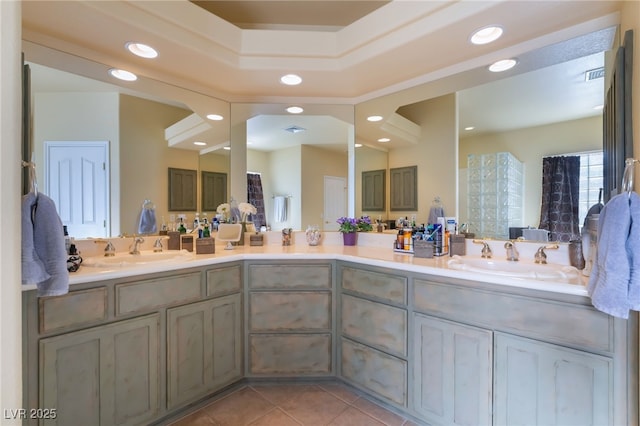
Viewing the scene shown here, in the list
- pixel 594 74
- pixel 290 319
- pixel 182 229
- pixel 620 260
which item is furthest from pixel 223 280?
pixel 594 74

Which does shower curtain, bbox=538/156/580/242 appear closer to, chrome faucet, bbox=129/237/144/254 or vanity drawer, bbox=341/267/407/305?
vanity drawer, bbox=341/267/407/305

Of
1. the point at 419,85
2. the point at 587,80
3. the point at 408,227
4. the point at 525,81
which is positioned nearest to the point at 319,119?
the point at 419,85

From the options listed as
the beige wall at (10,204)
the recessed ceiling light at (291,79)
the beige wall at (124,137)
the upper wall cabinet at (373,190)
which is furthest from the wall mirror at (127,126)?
the beige wall at (10,204)

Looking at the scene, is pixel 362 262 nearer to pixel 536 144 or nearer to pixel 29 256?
pixel 536 144

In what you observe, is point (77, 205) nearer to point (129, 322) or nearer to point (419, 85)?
point (129, 322)

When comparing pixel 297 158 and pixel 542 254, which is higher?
pixel 297 158

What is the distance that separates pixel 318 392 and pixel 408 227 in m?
1.36

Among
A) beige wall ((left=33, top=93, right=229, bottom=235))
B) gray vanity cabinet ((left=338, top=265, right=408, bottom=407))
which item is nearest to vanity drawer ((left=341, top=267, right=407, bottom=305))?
gray vanity cabinet ((left=338, top=265, right=408, bottom=407))

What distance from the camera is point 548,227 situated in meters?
1.75

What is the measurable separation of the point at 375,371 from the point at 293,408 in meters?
0.57

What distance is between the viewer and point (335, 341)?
2.07m

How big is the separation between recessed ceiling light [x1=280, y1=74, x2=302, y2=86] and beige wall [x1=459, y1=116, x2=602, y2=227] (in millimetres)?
1310

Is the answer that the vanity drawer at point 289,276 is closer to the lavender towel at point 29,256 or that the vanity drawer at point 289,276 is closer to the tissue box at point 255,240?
the tissue box at point 255,240

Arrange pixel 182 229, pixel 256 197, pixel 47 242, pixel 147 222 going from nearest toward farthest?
1. pixel 47 242
2. pixel 147 222
3. pixel 182 229
4. pixel 256 197
